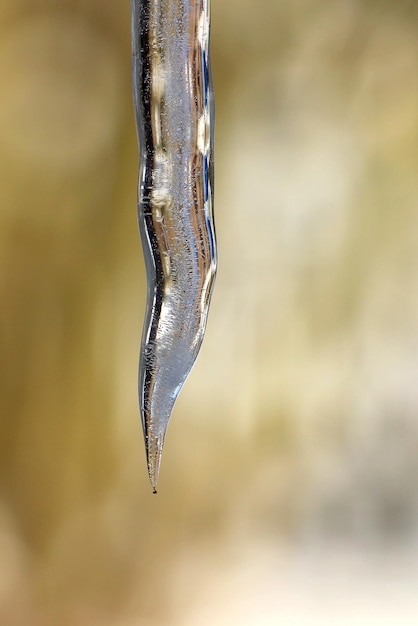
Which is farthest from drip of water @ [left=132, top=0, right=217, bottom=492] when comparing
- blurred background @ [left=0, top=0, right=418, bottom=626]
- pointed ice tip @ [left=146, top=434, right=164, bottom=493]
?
blurred background @ [left=0, top=0, right=418, bottom=626]

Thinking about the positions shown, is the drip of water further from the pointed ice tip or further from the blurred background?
the blurred background

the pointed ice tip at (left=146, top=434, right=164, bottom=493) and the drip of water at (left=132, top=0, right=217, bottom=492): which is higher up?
the drip of water at (left=132, top=0, right=217, bottom=492)

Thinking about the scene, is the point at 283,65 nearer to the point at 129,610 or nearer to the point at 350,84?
the point at 350,84

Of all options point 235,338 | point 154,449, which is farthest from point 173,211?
point 235,338

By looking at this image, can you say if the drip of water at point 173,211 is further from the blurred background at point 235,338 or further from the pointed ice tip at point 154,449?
the blurred background at point 235,338

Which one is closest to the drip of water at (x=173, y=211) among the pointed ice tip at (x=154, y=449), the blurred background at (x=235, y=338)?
the pointed ice tip at (x=154, y=449)

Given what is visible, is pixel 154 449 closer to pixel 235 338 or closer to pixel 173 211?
pixel 173 211

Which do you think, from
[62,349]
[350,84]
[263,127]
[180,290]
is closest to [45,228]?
[62,349]
